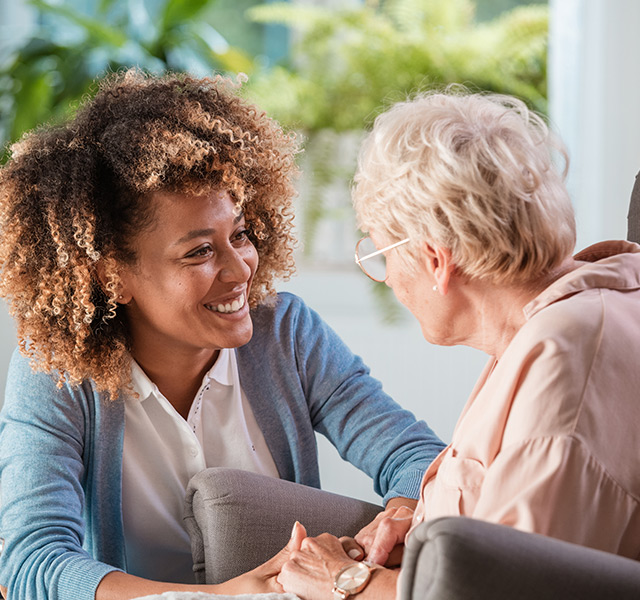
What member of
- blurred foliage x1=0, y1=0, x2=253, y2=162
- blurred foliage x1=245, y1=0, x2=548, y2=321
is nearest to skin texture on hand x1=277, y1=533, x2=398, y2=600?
blurred foliage x1=245, y1=0, x2=548, y2=321

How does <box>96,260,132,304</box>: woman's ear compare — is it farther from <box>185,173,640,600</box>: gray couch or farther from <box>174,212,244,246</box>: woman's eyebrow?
<box>185,173,640,600</box>: gray couch

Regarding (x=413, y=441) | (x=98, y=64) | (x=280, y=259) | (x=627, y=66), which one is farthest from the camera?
(x=98, y=64)

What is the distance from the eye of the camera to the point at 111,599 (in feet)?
4.12

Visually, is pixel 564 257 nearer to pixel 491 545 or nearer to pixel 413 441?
pixel 491 545

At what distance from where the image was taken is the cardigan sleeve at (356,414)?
1570 mm

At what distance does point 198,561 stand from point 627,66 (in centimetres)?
194

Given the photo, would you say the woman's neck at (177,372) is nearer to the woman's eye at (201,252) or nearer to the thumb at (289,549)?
the woman's eye at (201,252)

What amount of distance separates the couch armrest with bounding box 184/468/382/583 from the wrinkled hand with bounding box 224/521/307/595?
2.7 inches

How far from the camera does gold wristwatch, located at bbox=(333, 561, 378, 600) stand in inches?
46.8

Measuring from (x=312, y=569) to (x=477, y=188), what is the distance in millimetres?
637

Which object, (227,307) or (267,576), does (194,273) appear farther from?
(267,576)

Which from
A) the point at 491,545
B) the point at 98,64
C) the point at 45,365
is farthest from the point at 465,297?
the point at 98,64

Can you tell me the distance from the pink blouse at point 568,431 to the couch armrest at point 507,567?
0.07 m

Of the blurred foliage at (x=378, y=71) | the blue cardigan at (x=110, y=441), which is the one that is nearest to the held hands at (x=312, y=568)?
the blue cardigan at (x=110, y=441)
